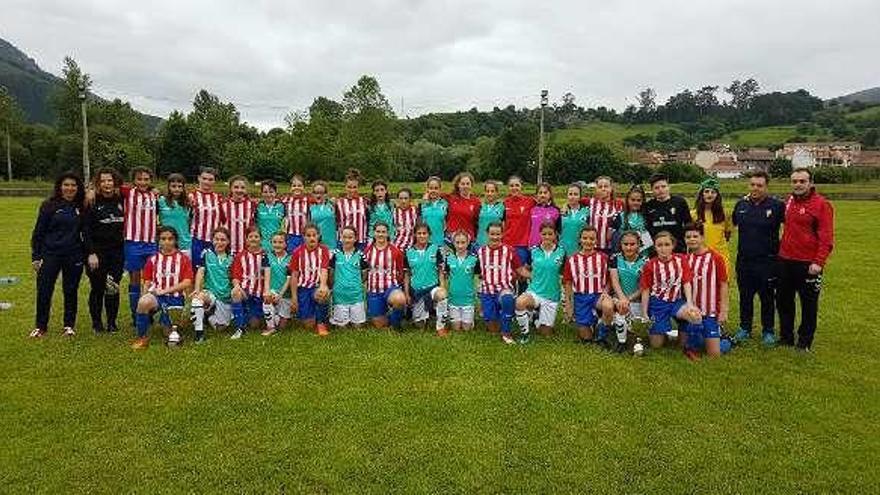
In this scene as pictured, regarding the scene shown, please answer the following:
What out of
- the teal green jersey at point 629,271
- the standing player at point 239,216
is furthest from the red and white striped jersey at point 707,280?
the standing player at point 239,216

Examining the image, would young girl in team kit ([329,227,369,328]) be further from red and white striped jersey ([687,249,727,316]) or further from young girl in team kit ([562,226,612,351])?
red and white striped jersey ([687,249,727,316])

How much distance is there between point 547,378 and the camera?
6.27m

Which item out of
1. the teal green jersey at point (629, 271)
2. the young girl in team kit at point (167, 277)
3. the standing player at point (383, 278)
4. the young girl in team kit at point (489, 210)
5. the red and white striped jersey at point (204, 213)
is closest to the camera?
the young girl in team kit at point (167, 277)

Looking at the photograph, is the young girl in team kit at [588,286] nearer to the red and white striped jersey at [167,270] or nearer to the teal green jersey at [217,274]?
the teal green jersey at [217,274]

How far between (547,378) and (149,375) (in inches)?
148

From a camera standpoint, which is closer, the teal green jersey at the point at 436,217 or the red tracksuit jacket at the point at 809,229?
the red tracksuit jacket at the point at 809,229

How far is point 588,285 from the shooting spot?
25.3 feet

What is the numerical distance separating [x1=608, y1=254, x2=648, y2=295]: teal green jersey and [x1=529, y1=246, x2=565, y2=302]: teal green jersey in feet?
2.06

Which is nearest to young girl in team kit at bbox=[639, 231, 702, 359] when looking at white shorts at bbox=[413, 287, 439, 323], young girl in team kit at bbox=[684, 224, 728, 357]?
young girl in team kit at bbox=[684, 224, 728, 357]

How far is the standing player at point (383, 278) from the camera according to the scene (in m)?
8.23

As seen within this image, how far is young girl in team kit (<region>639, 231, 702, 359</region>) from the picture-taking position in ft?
24.1

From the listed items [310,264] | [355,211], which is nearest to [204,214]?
[310,264]

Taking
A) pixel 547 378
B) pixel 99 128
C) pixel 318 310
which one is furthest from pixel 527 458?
pixel 99 128

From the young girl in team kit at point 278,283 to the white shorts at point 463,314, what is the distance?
2.02 m
